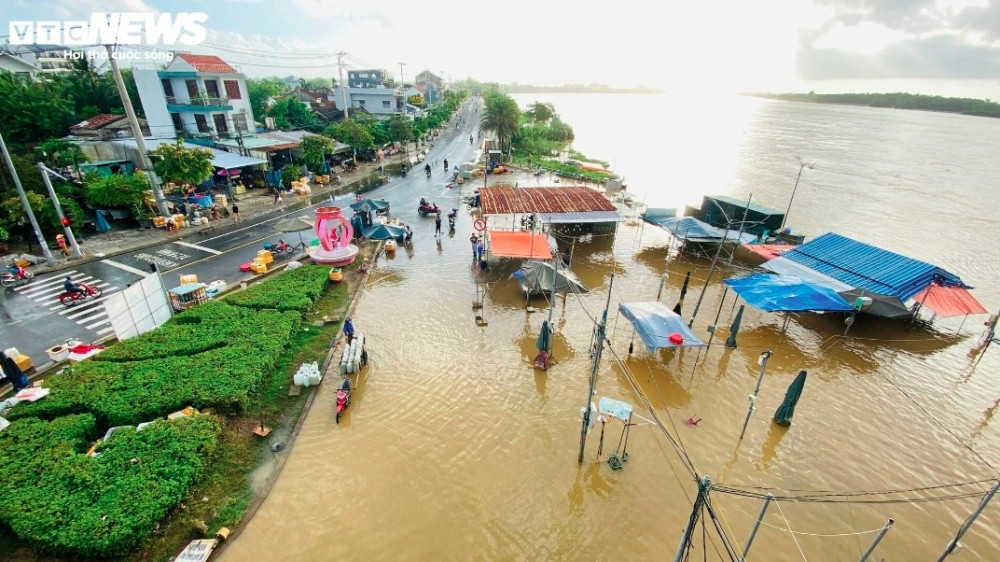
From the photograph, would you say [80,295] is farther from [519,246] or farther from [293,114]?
[293,114]

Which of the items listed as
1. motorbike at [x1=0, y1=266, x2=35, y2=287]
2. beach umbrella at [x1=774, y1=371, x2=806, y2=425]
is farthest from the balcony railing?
beach umbrella at [x1=774, y1=371, x2=806, y2=425]

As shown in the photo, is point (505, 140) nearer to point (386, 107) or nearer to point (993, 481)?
point (386, 107)

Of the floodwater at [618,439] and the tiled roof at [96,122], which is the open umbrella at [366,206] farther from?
the tiled roof at [96,122]

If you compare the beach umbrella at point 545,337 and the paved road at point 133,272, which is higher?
the beach umbrella at point 545,337

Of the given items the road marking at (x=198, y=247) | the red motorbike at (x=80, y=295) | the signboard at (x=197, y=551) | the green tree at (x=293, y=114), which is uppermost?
the green tree at (x=293, y=114)

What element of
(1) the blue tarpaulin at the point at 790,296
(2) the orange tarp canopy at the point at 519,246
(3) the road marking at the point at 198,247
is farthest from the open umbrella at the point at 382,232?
(1) the blue tarpaulin at the point at 790,296

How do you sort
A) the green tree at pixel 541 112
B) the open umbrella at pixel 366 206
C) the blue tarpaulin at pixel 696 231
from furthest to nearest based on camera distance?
1. the green tree at pixel 541 112
2. the open umbrella at pixel 366 206
3. the blue tarpaulin at pixel 696 231

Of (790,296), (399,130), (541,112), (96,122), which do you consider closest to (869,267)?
(790,296)
